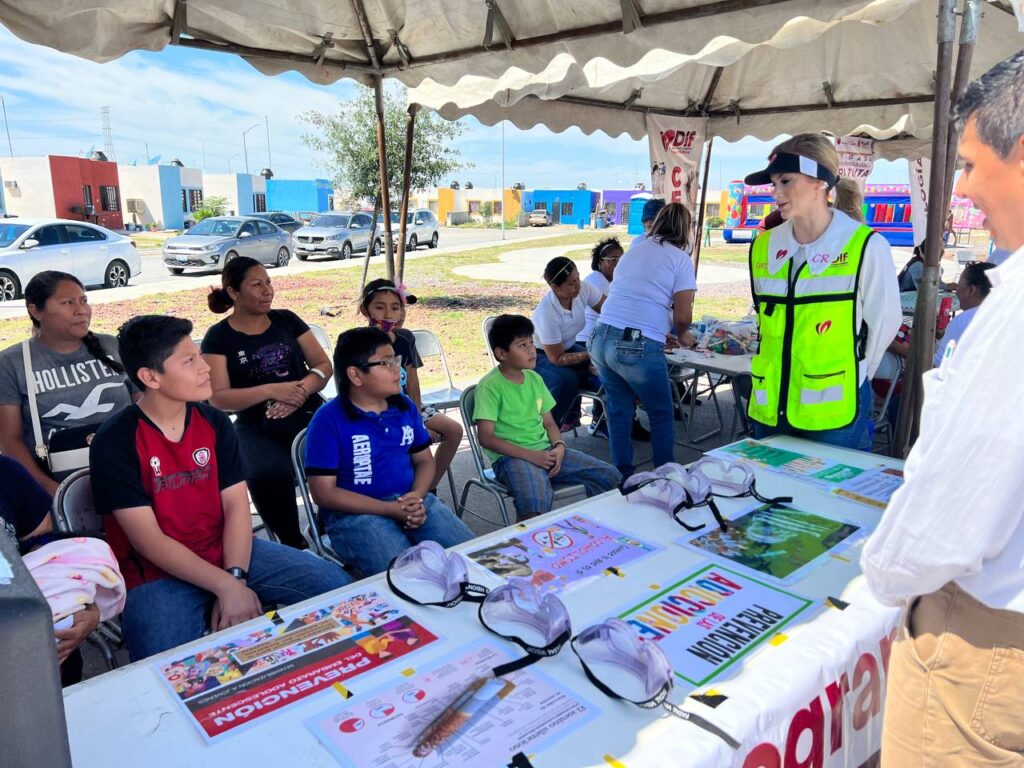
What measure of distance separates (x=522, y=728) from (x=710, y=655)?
414 millimetres

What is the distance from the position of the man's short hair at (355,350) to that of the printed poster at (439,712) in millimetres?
1416

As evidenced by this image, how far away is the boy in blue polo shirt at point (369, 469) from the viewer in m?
2.43

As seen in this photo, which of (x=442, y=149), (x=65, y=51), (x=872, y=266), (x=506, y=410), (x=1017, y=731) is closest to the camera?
(x=1017, y=731)

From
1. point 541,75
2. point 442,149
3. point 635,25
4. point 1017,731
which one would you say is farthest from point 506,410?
point 442,149

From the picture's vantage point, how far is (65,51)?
117 inches

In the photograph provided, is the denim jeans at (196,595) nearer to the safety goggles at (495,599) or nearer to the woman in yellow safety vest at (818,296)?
the safety goggles at (495,599)

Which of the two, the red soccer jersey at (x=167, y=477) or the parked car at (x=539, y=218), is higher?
the parked car at (x=539, y=218)

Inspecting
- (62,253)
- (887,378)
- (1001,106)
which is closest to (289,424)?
(1001,106)

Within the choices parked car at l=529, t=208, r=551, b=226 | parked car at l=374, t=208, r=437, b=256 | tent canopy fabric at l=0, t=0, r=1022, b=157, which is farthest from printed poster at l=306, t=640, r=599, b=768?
parked car at l=529, t=208, r=551, b=226

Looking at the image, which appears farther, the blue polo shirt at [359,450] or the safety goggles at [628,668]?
the blue polo shirt at [359,450]

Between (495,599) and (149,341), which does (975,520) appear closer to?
(495,599)

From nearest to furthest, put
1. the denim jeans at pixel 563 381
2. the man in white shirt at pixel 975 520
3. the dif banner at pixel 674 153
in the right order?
the man in white shirt at pixel 975 520
the denim jeans at pixel 563 381
the dif banner at pixel 674 153

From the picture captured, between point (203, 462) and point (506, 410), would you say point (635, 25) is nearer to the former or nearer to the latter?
point (506, 410)

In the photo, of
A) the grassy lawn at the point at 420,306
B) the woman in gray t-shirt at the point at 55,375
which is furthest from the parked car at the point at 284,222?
the woman in gray t-shirt at the point at 55,375
